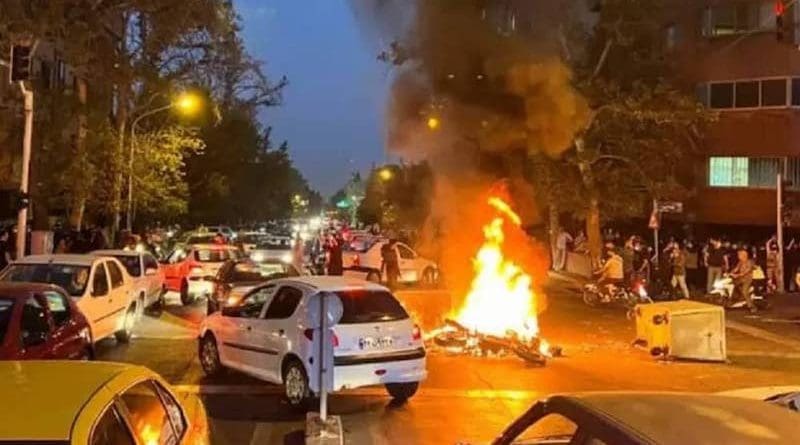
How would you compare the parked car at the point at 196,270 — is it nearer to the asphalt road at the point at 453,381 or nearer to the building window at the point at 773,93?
the asphalt road at the point at 453,381

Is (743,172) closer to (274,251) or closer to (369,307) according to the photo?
(274,251)

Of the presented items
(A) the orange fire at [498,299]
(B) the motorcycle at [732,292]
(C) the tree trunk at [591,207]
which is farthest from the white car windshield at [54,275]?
(C) the tree trunk at [591,207]

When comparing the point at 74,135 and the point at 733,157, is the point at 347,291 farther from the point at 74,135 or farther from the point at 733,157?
the point at 733,157

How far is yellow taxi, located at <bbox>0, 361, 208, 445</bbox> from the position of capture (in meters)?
3.71

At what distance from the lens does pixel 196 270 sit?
26.2 meters

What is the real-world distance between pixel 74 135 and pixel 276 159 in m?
57.5

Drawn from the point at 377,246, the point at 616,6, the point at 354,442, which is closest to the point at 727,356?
the point at 354,442

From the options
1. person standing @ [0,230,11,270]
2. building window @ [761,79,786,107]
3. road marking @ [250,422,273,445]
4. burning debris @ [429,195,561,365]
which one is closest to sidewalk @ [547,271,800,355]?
burning debris @ [429,195,561,365]

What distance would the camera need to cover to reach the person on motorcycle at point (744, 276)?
83.6ft

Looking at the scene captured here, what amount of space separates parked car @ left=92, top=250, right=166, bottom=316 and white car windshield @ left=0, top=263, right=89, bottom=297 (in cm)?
292

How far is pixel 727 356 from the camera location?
17469mm

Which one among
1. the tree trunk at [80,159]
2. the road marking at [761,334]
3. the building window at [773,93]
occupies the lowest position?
the road marking at [761,334]

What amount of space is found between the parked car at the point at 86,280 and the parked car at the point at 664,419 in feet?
39.6

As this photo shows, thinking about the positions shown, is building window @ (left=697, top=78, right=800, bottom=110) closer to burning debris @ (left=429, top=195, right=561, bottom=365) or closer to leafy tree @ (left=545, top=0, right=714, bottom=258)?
leafy tree @ (left=545, top=0, right=714, bottom=258)
